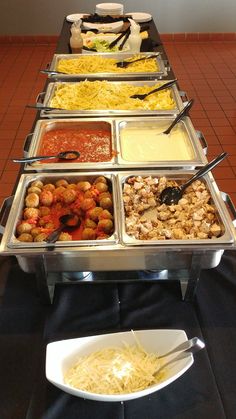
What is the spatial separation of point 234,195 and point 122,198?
1806 mm

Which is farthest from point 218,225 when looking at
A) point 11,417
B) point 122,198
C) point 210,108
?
point 210,108

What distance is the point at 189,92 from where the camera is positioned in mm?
4512

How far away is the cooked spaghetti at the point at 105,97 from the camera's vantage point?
86.0 inches

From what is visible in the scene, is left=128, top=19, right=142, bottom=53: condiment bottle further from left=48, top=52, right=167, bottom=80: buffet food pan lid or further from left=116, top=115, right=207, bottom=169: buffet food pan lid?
left=116, top=115, right=207, bottom=169: buffet food pan lid

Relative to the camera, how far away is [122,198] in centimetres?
140

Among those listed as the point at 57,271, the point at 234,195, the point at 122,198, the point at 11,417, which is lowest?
the point at 234,195

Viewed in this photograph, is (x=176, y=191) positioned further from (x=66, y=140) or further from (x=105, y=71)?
(x=105, y=71)

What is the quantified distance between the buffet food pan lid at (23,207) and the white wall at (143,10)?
504 centimetres

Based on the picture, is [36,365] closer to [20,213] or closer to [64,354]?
[64,354]

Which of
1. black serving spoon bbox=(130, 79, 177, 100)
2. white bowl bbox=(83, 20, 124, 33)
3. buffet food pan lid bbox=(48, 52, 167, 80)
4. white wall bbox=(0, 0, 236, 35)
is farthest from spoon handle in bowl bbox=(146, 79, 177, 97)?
white wall bbox=(0, 0, 236, 35)

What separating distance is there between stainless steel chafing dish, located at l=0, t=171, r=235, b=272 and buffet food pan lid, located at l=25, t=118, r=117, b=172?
39 cm

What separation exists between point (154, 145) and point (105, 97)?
1.86 ft

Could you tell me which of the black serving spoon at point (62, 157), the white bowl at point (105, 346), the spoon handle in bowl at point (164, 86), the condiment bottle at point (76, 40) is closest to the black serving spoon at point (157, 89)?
Answer: the spoon handle in bowl at point (164, 86)

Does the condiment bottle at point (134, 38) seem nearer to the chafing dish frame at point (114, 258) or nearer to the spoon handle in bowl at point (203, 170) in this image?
the spoon handle in bowl at point (203, 170)
